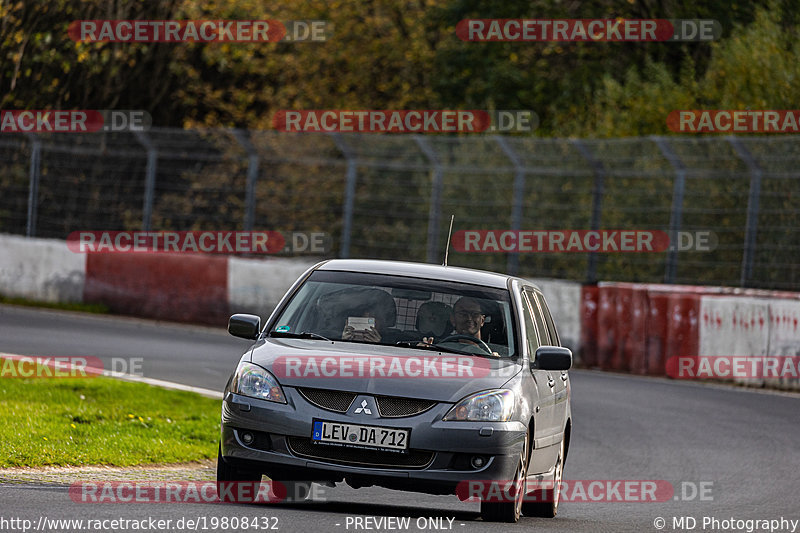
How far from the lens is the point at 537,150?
962 inches

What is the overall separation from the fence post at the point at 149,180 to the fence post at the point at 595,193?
7.19 meters

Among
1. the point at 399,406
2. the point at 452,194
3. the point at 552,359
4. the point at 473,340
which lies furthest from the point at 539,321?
the point at 452,194

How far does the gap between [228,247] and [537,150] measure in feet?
17.6

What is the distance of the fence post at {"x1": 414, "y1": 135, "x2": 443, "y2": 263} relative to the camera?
23.3 m

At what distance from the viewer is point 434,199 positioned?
2355cm

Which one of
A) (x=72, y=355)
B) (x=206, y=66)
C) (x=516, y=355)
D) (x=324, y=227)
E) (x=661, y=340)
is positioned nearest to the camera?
(x=516, y=355)

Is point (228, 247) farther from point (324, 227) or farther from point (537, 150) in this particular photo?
point (537, 150)

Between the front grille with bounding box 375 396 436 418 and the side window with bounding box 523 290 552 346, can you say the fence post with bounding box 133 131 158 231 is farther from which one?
the front grille with bounding box 375 396 436 418

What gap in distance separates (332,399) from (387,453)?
1.35ft

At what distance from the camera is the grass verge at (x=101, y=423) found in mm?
10570

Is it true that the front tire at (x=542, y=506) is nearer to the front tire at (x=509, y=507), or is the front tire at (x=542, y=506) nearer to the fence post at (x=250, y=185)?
the front tire at (x=509, y=507)

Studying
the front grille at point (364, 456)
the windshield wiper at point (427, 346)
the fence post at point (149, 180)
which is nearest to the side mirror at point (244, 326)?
the windshield wiper at point (427, 346)

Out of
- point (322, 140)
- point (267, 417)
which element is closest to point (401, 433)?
point (267, 417)

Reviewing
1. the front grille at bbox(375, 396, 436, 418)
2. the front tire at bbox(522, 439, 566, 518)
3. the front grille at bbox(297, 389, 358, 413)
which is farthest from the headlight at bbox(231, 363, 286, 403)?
the front tire at bbox(522, 439, 566, 518)
